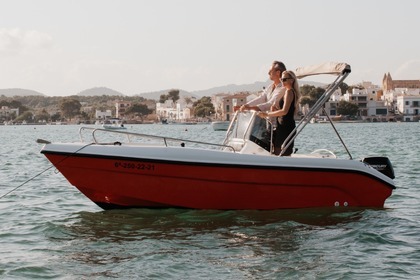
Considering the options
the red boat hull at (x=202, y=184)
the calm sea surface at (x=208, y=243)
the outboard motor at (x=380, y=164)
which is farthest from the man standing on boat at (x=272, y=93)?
the outboard motor at (x=380, y=164)

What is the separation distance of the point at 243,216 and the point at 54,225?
2751 mm

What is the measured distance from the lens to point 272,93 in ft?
38.4

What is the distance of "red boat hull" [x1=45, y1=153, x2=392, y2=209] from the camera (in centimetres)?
1056

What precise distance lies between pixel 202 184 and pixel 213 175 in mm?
245

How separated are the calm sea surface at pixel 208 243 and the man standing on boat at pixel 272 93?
1617 millimetres

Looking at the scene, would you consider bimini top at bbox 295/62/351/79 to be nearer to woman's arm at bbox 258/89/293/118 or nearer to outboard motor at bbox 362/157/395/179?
woman's arm at bbox 258/89/293/118

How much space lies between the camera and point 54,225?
35.8 ft

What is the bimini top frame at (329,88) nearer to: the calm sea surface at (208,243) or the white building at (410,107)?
the calm sea surface at (208,243)

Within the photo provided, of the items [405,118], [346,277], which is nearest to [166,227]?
[346,277]

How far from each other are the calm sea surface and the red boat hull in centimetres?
20

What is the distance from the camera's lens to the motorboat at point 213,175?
10.5 m

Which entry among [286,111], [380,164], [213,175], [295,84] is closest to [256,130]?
[286,111]

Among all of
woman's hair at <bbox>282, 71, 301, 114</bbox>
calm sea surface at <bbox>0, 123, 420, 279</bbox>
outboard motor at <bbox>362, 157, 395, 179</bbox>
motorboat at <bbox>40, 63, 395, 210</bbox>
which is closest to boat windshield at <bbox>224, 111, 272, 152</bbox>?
motorboat at <bbox>40, 63, 395, 210</bbox>

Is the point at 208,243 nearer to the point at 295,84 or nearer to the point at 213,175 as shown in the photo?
the point at 213,175
